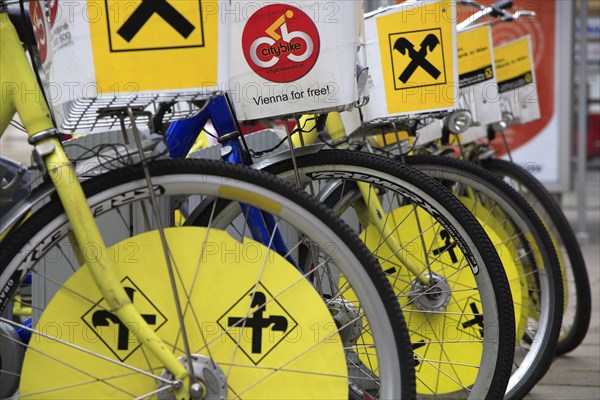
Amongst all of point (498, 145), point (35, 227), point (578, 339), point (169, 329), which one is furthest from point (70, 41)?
point (498, 145)

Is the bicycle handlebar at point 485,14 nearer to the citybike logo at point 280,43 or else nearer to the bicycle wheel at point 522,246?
the bicycle wheel at point 522,246

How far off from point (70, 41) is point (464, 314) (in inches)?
56.6

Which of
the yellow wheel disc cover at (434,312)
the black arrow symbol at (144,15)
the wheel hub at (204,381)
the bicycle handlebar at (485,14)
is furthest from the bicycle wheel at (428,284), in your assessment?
the bicycle handlebar at (485,14)

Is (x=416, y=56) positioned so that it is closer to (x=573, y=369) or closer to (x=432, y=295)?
(x=432, y=295)

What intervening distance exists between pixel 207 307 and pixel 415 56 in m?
1.17

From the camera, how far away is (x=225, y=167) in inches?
73.3

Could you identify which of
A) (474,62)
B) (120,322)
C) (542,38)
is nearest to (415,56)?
(474,62)

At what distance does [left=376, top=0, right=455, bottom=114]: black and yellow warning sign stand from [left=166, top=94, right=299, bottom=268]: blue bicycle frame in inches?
24.7

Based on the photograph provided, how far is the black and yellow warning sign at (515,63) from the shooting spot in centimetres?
442

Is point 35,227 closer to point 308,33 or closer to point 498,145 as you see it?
point 308,33

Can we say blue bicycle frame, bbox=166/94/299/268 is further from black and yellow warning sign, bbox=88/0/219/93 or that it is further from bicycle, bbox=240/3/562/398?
bicycle, bbox=240/3/562/398

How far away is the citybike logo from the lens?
83.7 inches

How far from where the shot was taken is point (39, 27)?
1902 mm

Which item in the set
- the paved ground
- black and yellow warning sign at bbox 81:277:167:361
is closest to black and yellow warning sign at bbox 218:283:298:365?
black and yellow warning sign at bbox 81:277:167:361
